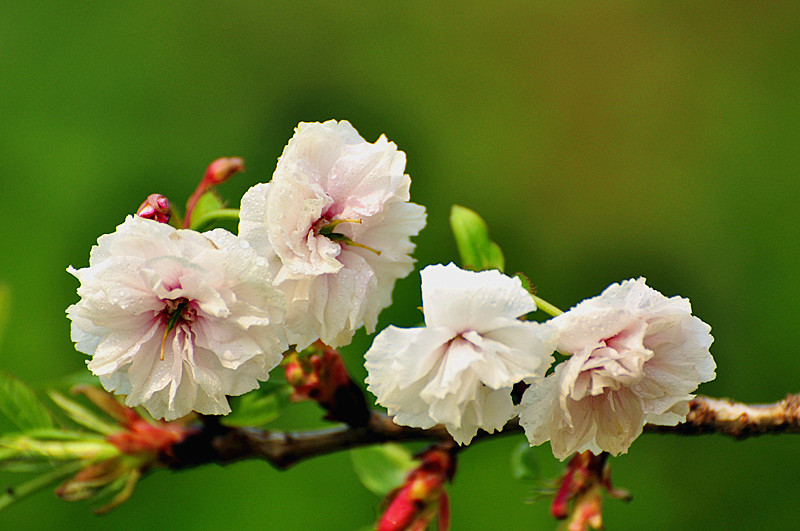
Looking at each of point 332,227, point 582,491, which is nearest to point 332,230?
point 332,227

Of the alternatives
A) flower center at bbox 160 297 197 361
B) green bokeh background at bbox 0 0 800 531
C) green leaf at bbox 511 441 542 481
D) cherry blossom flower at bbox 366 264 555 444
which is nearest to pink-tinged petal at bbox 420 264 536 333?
cherry blossom flower at bbox 366 264 555 444

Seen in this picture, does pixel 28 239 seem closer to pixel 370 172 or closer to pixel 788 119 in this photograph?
pixel 370 172

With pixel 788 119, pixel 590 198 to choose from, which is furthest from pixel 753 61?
pixel 590 198

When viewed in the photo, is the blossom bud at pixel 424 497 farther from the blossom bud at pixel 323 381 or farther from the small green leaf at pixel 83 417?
the small green leaf at pixel 83 417

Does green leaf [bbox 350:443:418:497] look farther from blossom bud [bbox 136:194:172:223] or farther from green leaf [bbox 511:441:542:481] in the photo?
blossom bud [bbox 136:194:172:223]

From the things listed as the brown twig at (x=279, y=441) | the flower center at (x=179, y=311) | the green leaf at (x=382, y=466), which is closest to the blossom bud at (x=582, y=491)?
the brown twig at (x=279, y=441)

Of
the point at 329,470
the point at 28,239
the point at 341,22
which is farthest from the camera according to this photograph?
the point at 341,22
